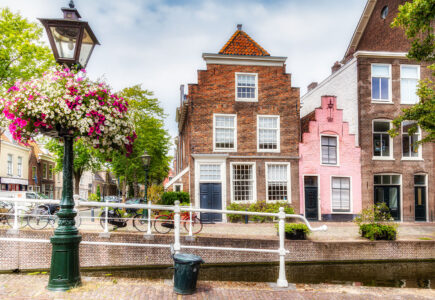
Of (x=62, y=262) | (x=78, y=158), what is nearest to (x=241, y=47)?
(x=62, y=262)

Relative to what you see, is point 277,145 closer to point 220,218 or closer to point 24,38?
point 220,218

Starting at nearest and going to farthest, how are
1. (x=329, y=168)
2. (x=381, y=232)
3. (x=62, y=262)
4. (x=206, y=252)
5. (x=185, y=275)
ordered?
(x=62, y=262)
(x=185, y=275)
(x=206, y=252)
(x=381, y=232)
(x=329, y=168)

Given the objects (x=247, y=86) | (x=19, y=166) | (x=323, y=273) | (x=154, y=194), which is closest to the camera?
(x=323, y=273)

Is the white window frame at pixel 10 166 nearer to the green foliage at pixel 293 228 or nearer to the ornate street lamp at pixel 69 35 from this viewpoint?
the green foliage at pixel 293 228

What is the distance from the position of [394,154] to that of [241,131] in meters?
8.90

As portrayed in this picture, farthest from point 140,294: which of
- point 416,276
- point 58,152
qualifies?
point 58,152

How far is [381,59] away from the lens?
875 inches

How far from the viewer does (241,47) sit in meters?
22.0

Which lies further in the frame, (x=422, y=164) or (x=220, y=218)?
(x=422, y=164)

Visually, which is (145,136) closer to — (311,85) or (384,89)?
Answer: (311,85)

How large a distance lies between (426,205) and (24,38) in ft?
81.2

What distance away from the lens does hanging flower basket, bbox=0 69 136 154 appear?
5.71 metres

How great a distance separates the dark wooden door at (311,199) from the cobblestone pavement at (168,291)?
14.1m

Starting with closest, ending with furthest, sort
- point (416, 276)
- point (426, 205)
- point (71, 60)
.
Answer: point (71, 60), point (416, 276), point (426, 205)
